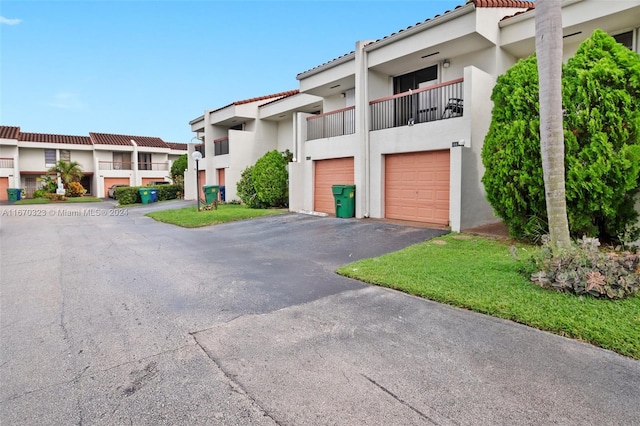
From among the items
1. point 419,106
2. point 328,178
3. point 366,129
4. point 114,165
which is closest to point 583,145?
point 419,106

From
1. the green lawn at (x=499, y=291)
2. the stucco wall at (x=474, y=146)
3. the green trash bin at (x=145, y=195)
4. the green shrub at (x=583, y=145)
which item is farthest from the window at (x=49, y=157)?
the green shrub at (x=583, y=145)

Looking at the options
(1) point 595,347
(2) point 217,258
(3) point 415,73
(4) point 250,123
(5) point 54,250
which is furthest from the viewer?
(4) point 250,123

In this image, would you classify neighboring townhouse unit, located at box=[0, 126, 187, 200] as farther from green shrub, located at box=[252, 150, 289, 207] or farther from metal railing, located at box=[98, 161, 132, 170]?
green shrub, located at box=[252, 150, 289, 207]

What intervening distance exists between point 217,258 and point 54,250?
4.62 metres

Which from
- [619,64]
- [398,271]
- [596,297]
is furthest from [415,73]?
[596,297]

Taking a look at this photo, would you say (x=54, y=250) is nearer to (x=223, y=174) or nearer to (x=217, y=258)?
(x=217, y=258)

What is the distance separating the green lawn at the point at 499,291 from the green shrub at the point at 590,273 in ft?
0.43

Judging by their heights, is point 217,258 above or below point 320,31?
below

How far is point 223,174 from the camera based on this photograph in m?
24.4

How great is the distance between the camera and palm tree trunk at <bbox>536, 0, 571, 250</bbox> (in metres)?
5.38

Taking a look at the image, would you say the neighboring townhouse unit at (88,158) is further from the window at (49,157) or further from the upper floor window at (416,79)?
the upper floor window at (416,79)

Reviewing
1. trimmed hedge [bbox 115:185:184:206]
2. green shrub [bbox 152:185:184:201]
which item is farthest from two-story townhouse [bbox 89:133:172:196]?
trimmed hedge [bbox 115:185:184:206]

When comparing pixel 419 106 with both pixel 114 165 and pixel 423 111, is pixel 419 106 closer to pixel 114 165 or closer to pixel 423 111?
pixel 423 111

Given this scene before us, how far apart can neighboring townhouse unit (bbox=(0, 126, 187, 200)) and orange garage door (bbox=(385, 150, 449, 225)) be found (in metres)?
33.1
